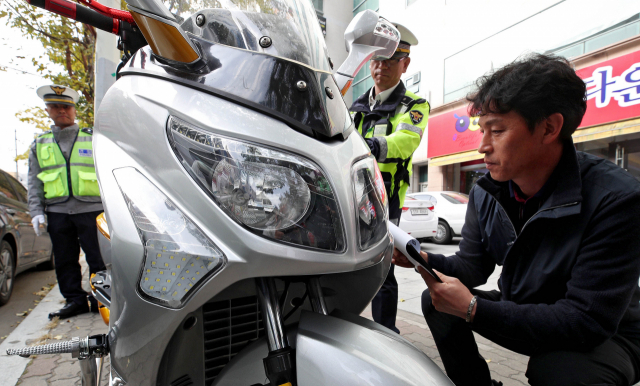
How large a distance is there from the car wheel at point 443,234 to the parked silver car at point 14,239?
686 cm

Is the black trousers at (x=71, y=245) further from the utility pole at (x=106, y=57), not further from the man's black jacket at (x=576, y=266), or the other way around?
the man's black jacket at (x=576, y=266)

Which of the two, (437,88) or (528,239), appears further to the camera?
(437,88)

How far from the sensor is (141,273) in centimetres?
85

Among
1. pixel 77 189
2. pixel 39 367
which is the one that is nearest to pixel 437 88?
pixel 77 189

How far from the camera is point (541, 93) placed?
4.13 ft

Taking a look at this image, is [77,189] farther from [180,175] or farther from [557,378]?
[557,378]

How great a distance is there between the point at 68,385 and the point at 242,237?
2031 mm

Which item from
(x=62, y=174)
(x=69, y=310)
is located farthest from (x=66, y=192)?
(x=69, y=310)

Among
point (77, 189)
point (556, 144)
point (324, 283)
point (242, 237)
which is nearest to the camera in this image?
point (242, 237)

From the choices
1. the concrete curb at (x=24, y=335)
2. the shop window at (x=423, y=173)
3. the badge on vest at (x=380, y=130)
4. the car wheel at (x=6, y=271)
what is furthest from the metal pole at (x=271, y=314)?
the shop window at (x=423, y=173)

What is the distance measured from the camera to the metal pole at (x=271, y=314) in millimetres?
854

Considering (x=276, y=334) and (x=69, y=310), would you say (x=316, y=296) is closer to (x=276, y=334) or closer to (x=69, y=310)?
(x=276, y=334)

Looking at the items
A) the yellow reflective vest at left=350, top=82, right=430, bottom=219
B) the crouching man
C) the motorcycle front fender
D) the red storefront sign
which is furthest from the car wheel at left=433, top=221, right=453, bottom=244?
the motorcycle front fender

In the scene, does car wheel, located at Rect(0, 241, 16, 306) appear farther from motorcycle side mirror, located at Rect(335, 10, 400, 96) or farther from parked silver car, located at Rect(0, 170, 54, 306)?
motorcycle side mirror, located at Rect(335, 10, 400, 96)
